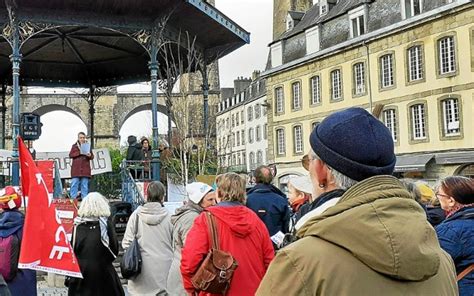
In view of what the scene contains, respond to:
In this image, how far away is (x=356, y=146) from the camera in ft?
5.72

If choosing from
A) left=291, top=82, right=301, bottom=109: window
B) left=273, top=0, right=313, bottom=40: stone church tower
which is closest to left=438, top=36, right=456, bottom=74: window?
left=291, top=82, right=301, bottom=109: window

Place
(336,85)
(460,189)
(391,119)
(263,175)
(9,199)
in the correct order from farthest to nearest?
(336,85), (391,119), (263,175), (9,199), (460,189)

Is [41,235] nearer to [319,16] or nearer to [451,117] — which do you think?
[451,117]

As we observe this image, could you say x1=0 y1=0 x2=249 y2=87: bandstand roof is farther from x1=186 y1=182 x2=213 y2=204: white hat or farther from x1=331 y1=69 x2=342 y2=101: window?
x1=331 y1=69 x2=342 y2=101: window

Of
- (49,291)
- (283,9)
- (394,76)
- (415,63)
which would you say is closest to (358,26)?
(394,76)

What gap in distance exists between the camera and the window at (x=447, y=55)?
2856 cm

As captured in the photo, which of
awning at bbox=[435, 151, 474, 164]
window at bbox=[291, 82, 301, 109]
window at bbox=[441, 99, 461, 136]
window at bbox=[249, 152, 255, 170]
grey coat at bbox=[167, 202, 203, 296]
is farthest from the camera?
window at bbox=[249, 152, 255, 170]

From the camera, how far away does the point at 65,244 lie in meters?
5.74

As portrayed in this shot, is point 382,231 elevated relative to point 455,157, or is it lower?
lower

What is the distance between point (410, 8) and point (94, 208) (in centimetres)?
2785

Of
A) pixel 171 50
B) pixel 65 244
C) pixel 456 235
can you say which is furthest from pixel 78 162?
pixel 456 235

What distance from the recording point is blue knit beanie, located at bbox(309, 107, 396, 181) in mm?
1746

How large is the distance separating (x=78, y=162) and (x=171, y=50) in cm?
424

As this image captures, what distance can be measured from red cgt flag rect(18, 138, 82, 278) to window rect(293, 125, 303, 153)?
33869 mm
